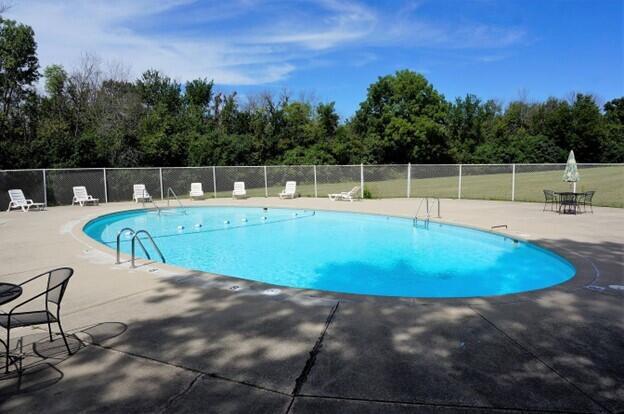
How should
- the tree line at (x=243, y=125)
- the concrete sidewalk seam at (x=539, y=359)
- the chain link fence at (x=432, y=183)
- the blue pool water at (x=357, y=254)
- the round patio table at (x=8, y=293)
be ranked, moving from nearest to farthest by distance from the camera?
the concrete sidewalk seam at (x=539, y=359) → the round patio table at (x=8, y=293) → the blue pool water at (x=357, y=254) → the chain link fence at (x=432, y=183) → the tree line at (x=243, y=125)

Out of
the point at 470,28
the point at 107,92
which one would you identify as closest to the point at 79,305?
the point at 470,28

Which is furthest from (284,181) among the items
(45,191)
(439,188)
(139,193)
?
(45,191)

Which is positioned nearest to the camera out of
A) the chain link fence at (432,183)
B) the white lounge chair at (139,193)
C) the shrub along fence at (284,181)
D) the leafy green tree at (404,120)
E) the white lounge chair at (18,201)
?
the white lounge chair at (18,201)

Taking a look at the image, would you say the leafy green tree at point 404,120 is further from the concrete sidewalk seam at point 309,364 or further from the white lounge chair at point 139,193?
the concrete sidewalk seam at point 309,364

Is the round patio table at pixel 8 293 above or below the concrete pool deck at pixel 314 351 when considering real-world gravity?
above

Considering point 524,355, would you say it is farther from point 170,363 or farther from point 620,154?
point 620,154

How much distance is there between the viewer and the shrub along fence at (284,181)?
17.1 m

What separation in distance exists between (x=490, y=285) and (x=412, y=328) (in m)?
4.45

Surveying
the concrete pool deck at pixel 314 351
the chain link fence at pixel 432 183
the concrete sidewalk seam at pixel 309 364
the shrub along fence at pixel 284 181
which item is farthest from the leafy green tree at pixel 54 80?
the concrete sidewalk seam at pixel 309 364

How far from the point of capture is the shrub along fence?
17.1m

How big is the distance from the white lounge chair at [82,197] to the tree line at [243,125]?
2628mm

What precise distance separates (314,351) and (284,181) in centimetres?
1965

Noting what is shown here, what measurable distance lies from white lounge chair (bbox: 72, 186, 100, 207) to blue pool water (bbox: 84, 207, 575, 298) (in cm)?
312

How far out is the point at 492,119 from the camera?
171 ft
